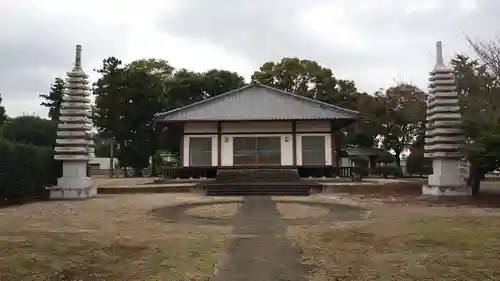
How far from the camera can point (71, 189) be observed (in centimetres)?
1744

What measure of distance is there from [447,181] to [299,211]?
7933 millimetres

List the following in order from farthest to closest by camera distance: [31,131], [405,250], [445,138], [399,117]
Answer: [399,117] < [31,131] < [445,138] < [405,250]

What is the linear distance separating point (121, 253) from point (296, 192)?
12730 millimetres

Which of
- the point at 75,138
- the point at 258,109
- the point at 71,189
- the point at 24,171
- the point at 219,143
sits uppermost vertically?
the point at 258,109

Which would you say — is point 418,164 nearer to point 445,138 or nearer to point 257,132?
point 257,132

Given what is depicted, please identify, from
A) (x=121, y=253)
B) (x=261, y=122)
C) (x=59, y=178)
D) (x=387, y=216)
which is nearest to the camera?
(x=121, y=253)

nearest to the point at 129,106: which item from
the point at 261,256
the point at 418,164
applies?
the point at 418,164

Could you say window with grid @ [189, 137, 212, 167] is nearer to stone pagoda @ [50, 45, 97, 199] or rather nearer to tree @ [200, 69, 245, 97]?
stone pagoda @ [50, 45, 97, 199]

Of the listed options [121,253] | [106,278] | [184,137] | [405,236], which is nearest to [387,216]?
[405,236]

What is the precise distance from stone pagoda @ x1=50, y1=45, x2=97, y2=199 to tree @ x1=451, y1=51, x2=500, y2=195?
1400cm

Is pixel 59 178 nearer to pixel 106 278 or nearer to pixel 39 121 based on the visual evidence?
pixel 106 278

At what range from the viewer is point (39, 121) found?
34062mm

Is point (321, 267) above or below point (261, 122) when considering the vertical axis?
below

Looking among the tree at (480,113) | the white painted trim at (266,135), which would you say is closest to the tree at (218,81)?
the white painted trim at (266,135)
